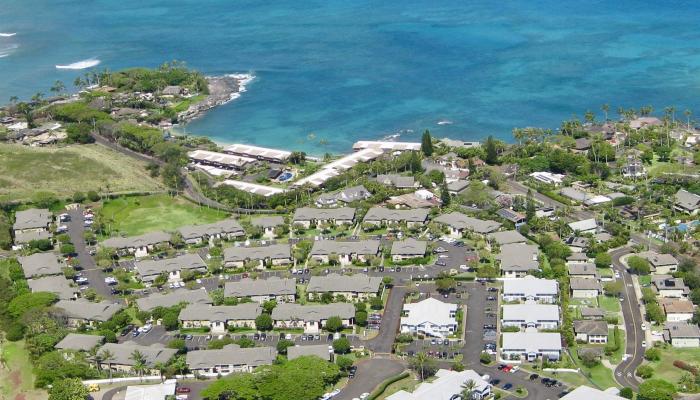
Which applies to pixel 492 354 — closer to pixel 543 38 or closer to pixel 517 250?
pixel 517 250

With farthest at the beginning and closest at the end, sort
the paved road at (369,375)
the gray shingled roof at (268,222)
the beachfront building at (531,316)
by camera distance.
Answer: the gray shingled roof at (268,222) < the beachfront building at (531,316) < the paved road at (369,375)

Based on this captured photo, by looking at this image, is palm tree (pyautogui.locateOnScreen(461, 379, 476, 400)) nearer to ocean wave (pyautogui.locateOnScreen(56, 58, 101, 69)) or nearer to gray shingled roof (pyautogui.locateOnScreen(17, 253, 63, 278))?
gray shingled roof (pyautogui.locateOnScreen(17, 253, 63, 278))

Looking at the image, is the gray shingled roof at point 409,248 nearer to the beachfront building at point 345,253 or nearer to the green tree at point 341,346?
the beachfront building at point 345,253

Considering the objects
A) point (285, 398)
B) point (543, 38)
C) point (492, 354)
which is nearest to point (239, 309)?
point (285, 398)

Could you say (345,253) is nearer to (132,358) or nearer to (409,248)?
(409,248)

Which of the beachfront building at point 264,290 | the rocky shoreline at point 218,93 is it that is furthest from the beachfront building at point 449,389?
the rocky shoreline at point 218,93
